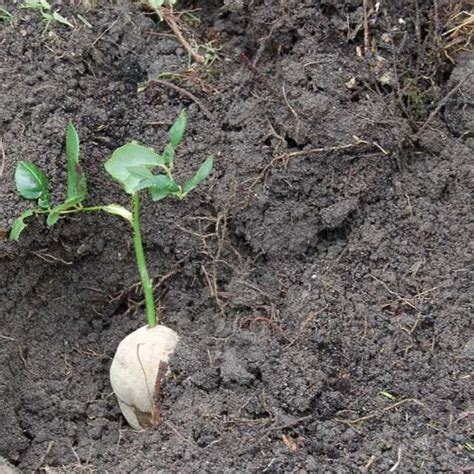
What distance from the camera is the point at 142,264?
1.80 metres

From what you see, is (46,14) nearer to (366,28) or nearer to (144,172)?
(144,172)

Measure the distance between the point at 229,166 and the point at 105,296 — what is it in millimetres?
435

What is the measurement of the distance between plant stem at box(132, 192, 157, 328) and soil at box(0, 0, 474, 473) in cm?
10

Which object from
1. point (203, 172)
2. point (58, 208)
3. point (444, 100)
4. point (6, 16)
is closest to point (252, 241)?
point (203, 172)

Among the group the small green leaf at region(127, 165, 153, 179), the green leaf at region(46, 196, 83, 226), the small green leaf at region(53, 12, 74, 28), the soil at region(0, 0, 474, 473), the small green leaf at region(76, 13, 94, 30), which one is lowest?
the soil at region(0, 0, 474, 473)

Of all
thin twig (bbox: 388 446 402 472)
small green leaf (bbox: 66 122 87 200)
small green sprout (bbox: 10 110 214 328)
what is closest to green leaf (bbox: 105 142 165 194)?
small green sprout (bbox: 10 110 214 328)

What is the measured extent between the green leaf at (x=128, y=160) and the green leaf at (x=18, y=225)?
220 millimetres

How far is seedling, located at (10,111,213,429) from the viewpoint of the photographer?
1.74 m

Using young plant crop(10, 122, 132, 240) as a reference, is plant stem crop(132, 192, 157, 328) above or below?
below

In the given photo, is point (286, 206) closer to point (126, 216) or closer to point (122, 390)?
point (126, 216)

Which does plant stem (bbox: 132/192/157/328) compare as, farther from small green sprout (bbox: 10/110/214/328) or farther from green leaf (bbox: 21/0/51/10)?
green leaf (bbox: 21/0/51/10)

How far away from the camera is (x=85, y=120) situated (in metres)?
1.98

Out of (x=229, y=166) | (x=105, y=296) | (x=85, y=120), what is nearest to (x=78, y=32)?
(x=85, y=120)

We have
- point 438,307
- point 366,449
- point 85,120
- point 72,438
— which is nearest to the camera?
point 366,449
